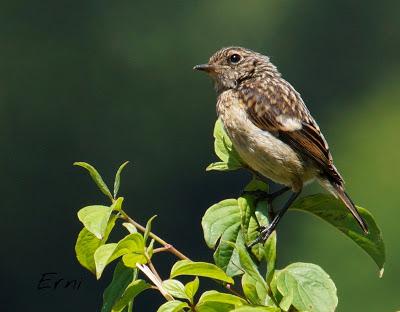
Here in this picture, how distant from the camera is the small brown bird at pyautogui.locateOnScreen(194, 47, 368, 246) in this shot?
17.5 feet

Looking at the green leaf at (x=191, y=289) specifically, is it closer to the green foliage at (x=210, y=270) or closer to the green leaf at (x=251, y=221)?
the green foliage at (x=210, y=270)

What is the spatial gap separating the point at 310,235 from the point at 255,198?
38804 millimetres

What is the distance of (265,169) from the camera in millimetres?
5332

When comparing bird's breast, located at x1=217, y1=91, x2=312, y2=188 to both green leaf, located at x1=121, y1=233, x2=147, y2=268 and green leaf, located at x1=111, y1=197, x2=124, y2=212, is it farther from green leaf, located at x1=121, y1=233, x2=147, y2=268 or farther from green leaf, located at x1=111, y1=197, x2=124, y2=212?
green leaf, located at x1=121, y1=233, x2=147, y2=268

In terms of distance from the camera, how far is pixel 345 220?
3.90 metres

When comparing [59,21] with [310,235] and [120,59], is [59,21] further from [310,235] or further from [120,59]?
[310,235]

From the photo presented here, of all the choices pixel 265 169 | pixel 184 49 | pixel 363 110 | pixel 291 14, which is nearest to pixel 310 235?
pixel 363 110

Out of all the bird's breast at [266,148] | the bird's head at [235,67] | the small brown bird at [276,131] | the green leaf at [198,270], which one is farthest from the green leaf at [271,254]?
the bird's head at [235,67]

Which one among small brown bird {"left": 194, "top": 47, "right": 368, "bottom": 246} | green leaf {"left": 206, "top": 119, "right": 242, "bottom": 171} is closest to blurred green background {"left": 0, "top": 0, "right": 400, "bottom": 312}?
small brown bird {"left": 194, "top": 47, "right": 368, "bottom": 246}

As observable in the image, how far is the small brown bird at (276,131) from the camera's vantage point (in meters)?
5.32

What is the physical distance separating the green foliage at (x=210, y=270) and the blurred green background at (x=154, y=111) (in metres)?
34.3

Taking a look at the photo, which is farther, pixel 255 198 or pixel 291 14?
pixel 291 14

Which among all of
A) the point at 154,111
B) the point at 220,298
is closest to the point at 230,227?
the point at 220,298

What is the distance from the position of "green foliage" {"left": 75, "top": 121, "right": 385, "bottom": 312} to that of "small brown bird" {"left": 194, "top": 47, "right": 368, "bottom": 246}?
129 centimetres
